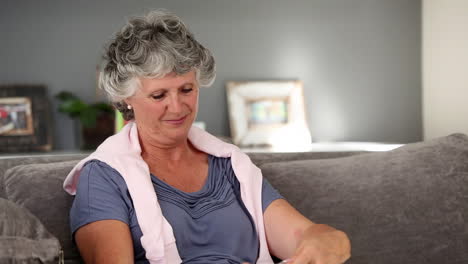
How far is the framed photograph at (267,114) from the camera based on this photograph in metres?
3.98

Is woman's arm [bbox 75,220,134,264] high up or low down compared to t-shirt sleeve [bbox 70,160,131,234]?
down

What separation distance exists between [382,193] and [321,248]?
1.67 ft

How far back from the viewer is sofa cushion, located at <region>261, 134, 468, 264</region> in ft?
5.93

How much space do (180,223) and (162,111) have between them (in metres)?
0.31

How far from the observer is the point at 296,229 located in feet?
5.27

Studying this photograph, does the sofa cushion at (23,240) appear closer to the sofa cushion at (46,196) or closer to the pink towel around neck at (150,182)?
the pink towel around neck at (150,182)

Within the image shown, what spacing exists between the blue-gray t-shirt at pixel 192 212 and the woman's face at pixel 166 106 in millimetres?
135

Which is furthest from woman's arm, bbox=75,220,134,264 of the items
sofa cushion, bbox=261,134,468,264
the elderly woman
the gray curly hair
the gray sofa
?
sofa cushion, bbox=261,134,468,264

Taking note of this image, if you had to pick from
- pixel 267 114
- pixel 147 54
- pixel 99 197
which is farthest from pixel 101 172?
pixel 267 114

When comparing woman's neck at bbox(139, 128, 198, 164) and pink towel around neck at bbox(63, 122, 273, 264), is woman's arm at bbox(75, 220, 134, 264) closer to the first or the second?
pink towel around neck at bbox(63, 122, 273, 264)

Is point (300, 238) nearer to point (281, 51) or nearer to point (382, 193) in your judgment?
point (382, 193)

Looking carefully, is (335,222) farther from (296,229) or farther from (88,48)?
(88,48)

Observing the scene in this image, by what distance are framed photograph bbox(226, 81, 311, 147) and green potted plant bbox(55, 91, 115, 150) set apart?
825 mm

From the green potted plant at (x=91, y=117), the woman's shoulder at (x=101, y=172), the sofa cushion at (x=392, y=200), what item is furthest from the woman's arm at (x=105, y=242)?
the green potted plant at (x=91, y=117)
